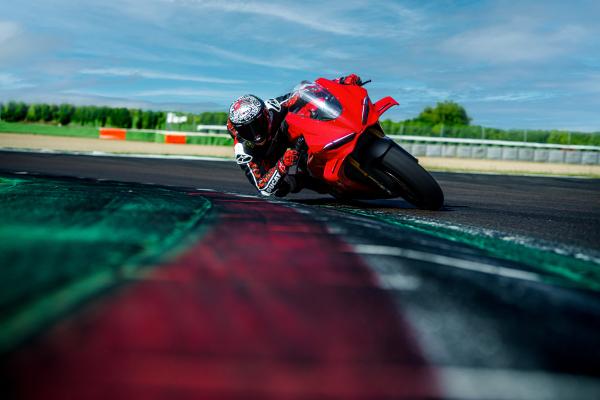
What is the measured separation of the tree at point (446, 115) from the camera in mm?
94938

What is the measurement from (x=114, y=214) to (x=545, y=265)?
2464 millimetres

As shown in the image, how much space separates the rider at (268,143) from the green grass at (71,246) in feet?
6.56

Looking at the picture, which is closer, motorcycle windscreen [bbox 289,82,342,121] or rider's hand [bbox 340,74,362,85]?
motorcycle windscreen [bbox 289,82,342,121]

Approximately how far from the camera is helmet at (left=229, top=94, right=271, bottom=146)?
578 centimetres

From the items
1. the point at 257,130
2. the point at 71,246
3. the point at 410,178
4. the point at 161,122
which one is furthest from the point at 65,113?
the point at 71,246

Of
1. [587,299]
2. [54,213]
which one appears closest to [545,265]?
[587,299]

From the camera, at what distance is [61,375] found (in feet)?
3.79

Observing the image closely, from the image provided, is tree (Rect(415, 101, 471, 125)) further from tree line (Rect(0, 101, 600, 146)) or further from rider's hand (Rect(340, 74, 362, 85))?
rider's hand (Rect(340, 74, 362, 85))

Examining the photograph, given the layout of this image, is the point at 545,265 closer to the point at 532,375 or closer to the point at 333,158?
the point at 532,375

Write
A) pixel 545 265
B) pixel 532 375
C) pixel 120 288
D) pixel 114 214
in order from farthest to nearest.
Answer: pixel 114 214 < pixel 545 265 < pixel 120 288 < pixel 532 375

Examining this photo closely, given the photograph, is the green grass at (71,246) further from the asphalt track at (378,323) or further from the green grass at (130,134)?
the green grass at (130,134)

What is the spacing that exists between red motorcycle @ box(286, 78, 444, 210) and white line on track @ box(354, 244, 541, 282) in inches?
100

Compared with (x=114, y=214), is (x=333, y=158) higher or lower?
higher

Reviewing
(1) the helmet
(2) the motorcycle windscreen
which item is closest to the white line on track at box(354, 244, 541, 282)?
(2) the motorcycle windscreen
